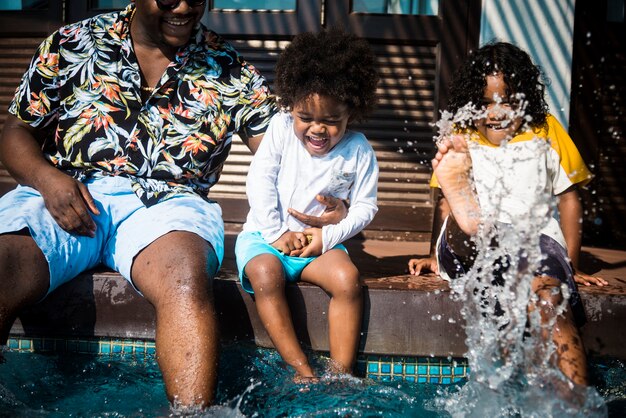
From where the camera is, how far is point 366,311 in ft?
8.46

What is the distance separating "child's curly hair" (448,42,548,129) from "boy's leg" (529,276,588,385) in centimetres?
81

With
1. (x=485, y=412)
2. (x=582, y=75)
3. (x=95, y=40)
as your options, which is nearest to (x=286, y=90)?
(x=95, y=40)

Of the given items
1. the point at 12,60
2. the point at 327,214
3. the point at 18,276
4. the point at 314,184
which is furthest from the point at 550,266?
the point at 12,60

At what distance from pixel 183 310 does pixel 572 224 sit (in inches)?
65.1

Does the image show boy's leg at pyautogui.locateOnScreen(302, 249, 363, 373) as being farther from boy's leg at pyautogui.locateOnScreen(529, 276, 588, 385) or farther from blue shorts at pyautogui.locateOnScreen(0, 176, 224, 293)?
boy's leg at pyautogui.locateOnScreen(529, 276, 588, 385)

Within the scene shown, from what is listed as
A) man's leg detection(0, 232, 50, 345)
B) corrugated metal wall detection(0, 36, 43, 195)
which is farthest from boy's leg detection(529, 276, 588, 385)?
corrugated metal wall detection(0, 36, 43, 195)

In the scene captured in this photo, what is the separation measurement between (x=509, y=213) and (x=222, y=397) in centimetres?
129

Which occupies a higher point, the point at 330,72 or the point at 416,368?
the point at 330,72

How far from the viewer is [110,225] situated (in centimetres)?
250

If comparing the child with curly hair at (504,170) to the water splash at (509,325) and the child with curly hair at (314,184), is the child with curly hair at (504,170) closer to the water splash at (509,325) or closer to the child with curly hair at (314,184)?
the water splash at (509,325)

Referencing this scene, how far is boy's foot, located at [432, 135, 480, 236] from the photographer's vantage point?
2488mm

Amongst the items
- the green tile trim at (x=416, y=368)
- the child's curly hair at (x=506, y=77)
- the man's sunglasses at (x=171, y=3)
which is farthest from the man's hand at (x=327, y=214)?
the man's sunglasses at (x=171, y=3)

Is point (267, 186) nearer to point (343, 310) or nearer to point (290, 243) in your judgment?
point (290, 243)

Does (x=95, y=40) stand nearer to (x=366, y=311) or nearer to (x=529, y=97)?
(x=366, y=311)
